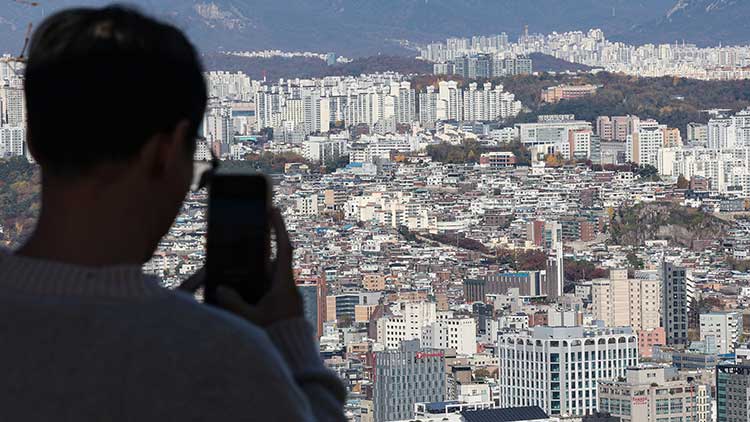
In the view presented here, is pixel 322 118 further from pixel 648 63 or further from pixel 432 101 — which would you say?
pixel 648 63

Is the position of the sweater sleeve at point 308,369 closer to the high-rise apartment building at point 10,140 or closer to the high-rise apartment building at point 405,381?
the high-rise apartment building at point 405,381

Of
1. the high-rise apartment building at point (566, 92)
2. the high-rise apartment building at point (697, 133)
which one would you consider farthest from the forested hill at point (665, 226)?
the high-rise apartment building at point (566, 92)

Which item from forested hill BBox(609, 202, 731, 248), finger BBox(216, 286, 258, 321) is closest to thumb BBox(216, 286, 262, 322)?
finger BBox(216, 286, 258, 321)

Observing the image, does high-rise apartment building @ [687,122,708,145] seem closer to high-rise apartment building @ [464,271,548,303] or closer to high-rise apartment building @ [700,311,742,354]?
high-rise apartment building @ [464,271,548,303]

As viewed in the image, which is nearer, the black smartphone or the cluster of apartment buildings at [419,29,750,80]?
the black smartphone

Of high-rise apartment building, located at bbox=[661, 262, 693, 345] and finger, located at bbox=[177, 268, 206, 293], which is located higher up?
finger, located at bbox=[177, 268, 206, 293]

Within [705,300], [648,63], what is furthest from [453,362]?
[648,63]
